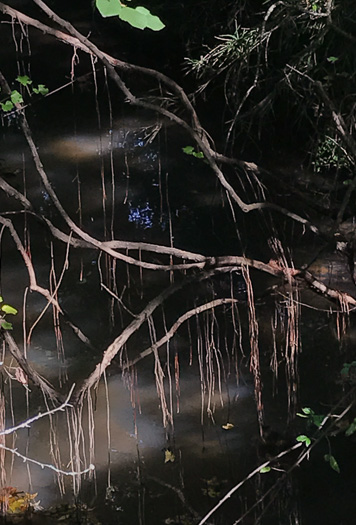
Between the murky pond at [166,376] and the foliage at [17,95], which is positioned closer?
the foliage at [17,95]

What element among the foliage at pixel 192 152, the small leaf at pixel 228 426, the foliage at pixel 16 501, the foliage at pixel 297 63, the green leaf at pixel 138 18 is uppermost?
the foliage at pixel 297 63

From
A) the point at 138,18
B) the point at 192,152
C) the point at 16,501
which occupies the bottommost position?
the point at 16,501

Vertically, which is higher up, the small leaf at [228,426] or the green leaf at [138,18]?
the green leaf at [138,18]

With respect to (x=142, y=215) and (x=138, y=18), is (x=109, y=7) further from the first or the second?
(x=142, y=215)

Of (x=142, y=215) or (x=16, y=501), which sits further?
(x=142, y=215)

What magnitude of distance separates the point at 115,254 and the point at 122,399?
1173mm

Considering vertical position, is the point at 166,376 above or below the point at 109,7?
below

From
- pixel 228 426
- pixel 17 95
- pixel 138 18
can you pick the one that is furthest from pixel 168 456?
pixel 138 18

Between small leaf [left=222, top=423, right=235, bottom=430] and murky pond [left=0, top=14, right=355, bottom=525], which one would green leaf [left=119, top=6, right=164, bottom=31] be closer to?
murky pond [left=0, top=14, right=355, bottom=525]

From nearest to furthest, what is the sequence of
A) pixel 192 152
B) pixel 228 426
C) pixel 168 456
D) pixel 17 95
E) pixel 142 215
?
1. pixel 17 95
2. pixel 192 152
3. pixel 168 456
4. pixel 228 426
5. pixel 142 215

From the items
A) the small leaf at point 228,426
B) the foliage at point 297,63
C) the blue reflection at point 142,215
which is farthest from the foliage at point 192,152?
the blue reflection at point 142,215

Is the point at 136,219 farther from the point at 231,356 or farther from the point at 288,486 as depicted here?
the point at 288,486

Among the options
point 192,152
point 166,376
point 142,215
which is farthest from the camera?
point 142,215

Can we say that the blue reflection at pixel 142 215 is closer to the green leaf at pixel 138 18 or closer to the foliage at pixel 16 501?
the foliage at pixel 16 501
